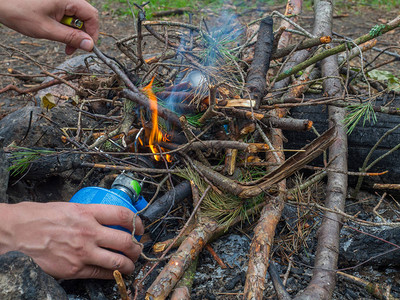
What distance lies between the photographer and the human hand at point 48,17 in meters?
1.99

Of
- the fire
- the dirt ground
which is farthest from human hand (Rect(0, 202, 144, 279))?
the fire

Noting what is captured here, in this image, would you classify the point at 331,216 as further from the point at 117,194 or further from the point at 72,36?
the point at 72,36

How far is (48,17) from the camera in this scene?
6.61 feet

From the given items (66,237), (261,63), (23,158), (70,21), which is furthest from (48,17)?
(261,63)

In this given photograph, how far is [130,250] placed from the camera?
1.88 m

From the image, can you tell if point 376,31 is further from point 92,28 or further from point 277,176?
point 92,28

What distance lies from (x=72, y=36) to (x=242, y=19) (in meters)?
4.67

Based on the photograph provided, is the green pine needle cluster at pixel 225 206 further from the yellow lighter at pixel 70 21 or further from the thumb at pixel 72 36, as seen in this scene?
the yellow lighter at pixel 70 21

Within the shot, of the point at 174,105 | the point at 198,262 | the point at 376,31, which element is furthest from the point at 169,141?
the point at 376,31

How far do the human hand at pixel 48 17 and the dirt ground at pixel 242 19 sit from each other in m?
0.72

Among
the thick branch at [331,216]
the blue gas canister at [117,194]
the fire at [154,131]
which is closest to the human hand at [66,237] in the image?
the blue gas canister at [117,194]

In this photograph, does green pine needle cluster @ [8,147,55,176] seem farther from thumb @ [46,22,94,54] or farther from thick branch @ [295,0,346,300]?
thick branch @ [295,0,346,300]

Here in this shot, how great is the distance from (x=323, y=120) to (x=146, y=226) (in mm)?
1428

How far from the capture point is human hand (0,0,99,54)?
199 centimetres
